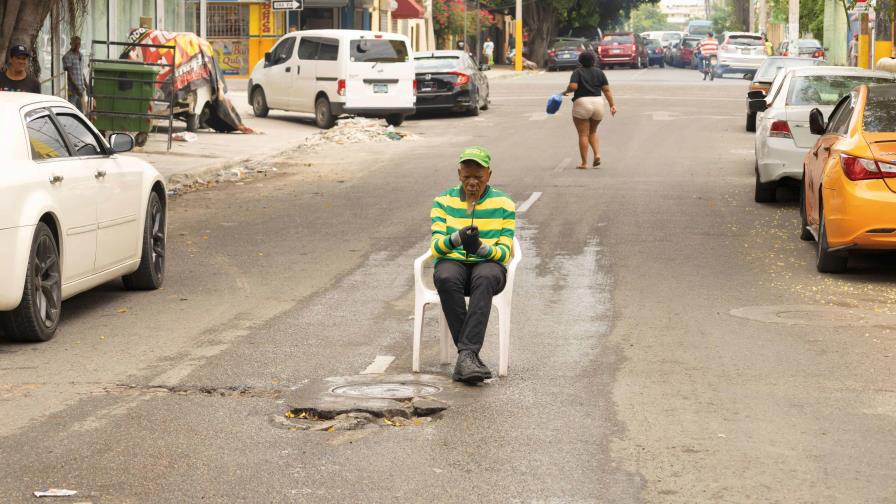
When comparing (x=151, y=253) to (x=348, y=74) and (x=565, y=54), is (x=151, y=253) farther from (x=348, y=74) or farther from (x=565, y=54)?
(x=565, y=54)

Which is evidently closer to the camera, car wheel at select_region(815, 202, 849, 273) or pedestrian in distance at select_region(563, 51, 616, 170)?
car wheel at select_region(815, 202, 849, 273)

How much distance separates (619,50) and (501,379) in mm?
62620

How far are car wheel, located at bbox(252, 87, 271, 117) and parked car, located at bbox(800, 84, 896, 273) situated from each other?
2054 cm

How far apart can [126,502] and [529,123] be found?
2604cm

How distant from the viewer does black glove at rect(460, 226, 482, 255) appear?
774 centimetres

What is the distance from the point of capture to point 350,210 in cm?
1641

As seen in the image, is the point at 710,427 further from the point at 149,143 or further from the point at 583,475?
the point at 149,143

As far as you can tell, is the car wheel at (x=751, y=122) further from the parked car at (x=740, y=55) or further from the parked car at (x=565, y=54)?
the parked car at (x=565, y=54)

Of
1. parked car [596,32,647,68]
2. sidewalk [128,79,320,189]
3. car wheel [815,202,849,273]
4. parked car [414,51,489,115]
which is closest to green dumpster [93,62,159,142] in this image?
sidewalk [128,79,320,189]

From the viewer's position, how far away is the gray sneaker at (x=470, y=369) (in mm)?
7516

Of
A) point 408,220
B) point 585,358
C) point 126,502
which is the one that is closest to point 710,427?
point 585,358

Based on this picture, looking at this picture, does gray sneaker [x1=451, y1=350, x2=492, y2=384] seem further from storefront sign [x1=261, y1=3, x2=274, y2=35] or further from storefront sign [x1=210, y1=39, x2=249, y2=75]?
storefront sign [x1=261, y1=3, x2=274, y2=35]

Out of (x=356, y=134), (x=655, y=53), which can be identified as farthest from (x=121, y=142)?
(x=655, y=53)

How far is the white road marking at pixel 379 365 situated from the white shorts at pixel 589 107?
12703mm
